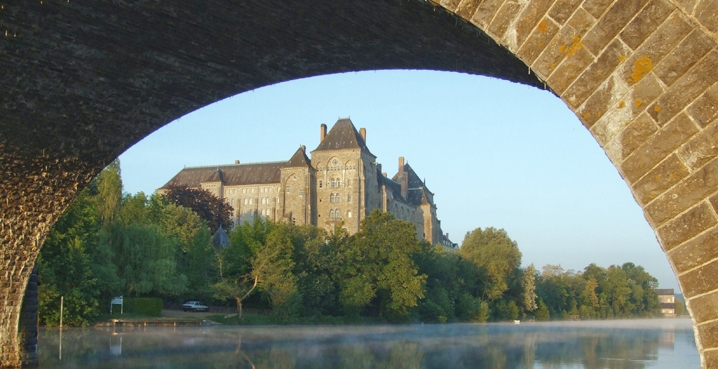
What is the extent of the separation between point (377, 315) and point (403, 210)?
5012 centimetres

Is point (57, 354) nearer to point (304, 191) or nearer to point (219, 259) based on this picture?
point (219, 259)

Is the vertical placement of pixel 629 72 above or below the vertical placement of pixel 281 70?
below

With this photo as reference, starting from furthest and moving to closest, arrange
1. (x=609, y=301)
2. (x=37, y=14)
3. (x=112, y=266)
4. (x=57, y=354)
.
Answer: (x=609, y=301) → (x=112, y=266) → (x=57, y=354) → (x=37, y=14)

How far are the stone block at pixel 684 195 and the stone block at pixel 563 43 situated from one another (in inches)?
27.2

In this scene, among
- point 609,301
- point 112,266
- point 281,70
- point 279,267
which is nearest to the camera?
point 281,70

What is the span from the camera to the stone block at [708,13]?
2.78 metres

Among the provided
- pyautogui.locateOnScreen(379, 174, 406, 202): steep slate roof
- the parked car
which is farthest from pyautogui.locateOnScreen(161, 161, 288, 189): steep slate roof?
the parked car

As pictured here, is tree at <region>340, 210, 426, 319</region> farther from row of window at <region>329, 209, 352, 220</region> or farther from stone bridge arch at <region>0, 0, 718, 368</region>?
row of window at <region>329, 209, 352, 220</region>

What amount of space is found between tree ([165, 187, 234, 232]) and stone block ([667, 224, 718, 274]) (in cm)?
6741

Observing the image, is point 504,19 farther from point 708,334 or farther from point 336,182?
point 336,182

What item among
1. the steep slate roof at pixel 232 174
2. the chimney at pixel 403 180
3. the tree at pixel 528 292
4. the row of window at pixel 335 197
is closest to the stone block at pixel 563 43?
the tree at pixel 528 292

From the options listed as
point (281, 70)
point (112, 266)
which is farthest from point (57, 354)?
point (112, 266)

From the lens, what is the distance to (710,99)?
2.79m

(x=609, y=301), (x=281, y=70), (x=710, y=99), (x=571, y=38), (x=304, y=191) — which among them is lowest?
(x=609, y=301)
